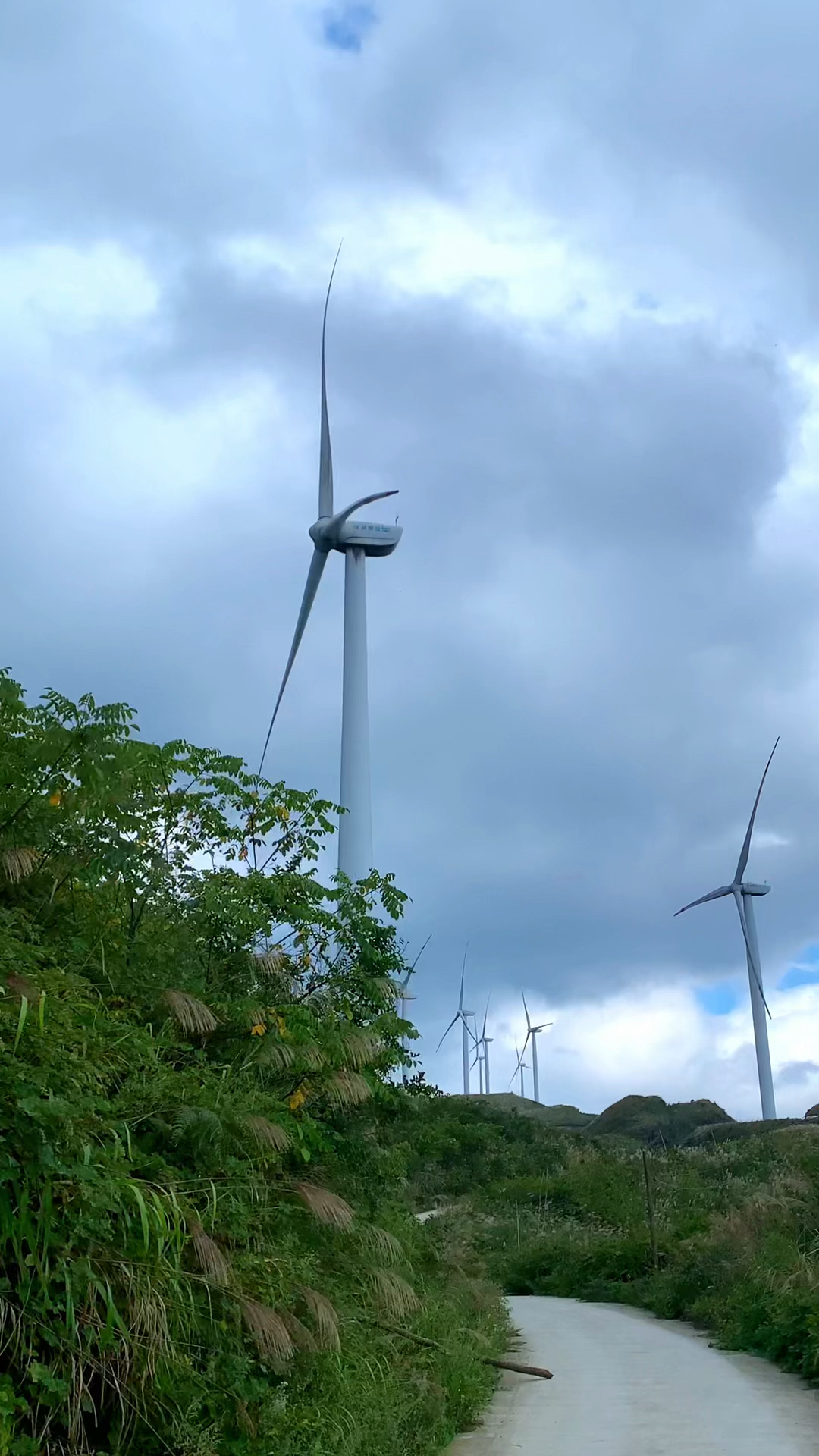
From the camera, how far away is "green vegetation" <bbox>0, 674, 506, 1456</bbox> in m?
6.64

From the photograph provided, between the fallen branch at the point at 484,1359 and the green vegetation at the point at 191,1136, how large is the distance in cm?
9

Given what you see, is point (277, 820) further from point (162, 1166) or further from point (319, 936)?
point (162, 1166)

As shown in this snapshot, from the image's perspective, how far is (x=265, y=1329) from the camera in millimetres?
7906

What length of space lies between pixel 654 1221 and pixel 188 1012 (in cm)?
2319

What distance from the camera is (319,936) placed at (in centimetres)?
1344

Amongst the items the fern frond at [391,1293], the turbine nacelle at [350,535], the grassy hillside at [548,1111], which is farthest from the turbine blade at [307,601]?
the grassy hillside at [548,1111]

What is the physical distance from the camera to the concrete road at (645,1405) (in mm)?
11156

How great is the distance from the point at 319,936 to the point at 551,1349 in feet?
30.4

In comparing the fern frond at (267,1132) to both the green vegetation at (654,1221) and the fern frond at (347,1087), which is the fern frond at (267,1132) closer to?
the fern frond at (347,1087)

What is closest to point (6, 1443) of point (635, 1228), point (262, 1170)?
point (262, 1170)

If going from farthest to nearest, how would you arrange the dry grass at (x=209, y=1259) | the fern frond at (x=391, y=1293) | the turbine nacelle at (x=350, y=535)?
1. the turbine nacelle at (x=350, y=535)
2. the fern frond at (x=391, y=1293)
3. the dry grass at (x=209, y=1259)

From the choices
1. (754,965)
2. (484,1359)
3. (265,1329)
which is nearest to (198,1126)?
(265,1329)

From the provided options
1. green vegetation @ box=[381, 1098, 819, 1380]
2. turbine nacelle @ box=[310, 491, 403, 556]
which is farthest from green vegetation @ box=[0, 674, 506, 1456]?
turbine nacelle @ box=[310, 491, 403, 556]

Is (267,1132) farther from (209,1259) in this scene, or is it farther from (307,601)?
(307,601)
